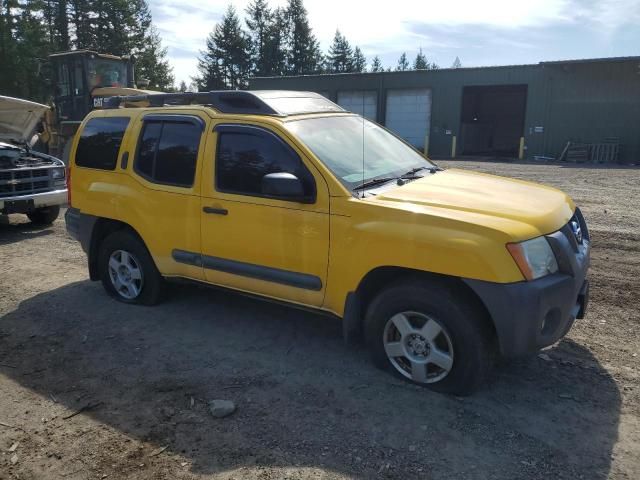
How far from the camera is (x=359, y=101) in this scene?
32.5 meters

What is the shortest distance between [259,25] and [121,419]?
74.0 meters

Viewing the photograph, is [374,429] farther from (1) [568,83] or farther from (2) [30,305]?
(1) [568,83]

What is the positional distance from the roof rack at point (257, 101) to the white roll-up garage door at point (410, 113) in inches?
1056

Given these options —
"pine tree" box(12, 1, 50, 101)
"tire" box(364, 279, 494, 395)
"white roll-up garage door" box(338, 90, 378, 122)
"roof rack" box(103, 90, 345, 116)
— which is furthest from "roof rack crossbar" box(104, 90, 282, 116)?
"pine tree" box(12, 1, 50, 101)

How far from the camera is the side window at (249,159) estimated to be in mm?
4102

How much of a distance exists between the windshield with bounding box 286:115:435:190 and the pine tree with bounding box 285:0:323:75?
70.0 meters

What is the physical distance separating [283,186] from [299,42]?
72.2 metres

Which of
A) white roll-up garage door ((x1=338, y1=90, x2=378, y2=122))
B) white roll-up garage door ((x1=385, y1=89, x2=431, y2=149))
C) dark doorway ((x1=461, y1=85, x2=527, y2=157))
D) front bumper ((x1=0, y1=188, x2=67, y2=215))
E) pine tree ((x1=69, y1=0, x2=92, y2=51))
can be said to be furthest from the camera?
pine tree ((x1=69, y1=0, x2=92, y2=51))

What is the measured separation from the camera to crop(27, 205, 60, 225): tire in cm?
934

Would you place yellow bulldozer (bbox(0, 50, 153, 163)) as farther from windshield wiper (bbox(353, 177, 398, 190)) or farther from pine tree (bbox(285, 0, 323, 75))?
pine tree (bbox(285, 0, 323, 75))

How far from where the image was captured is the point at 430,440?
315 cm

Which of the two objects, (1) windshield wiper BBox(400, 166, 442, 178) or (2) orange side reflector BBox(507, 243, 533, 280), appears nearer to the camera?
(2) orange side reflector BBox(507, 243, 533, 280)

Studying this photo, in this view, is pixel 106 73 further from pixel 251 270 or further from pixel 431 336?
pixel 431 336

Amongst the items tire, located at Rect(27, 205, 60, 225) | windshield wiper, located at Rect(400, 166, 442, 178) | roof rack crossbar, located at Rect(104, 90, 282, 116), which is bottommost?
tire, located at Rect(27, 205, 60, 225)
